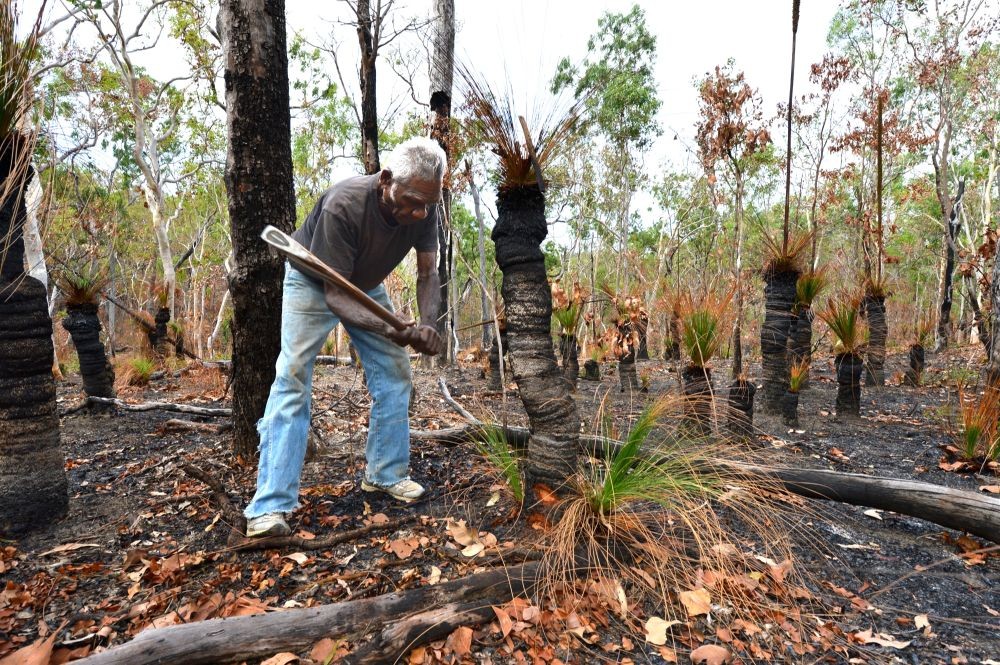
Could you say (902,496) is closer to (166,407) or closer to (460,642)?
(460,642)

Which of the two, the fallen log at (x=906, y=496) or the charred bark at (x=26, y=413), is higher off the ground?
the charred bark at (x=26, y=413)

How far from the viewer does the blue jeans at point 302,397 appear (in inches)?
98.0

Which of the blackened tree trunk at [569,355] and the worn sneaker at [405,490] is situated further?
the blackened tree trunk at [569,355]

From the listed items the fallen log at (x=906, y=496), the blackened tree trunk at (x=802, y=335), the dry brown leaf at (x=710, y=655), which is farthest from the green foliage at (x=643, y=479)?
the blackened tree trunk at (x=802, y=335)

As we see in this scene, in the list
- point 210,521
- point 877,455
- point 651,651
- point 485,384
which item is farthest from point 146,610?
point 485,384

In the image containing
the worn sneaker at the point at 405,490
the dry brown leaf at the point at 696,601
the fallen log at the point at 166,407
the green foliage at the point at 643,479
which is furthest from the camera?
the fallen log at the point at 166,407

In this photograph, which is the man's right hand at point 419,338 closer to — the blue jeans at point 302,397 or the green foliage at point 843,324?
the blue jeans at point 302,397

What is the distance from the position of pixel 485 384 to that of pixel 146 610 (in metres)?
6.22

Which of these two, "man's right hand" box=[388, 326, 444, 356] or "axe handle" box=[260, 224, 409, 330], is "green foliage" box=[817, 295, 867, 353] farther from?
"axe handle" box=[260, 224, 409, 330]

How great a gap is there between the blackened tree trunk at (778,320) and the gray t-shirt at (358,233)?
359 cm

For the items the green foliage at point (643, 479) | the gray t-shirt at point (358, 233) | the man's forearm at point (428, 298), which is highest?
the gray t-shirt at point (358, 233)

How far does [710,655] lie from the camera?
1.79 metres

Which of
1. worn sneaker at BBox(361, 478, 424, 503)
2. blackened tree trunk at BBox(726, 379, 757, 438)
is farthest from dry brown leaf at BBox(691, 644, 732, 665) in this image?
blackened tree trunk at BBox(726, 379, 757, 438)

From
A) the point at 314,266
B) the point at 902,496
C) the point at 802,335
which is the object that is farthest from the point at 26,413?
the point at 802,335
